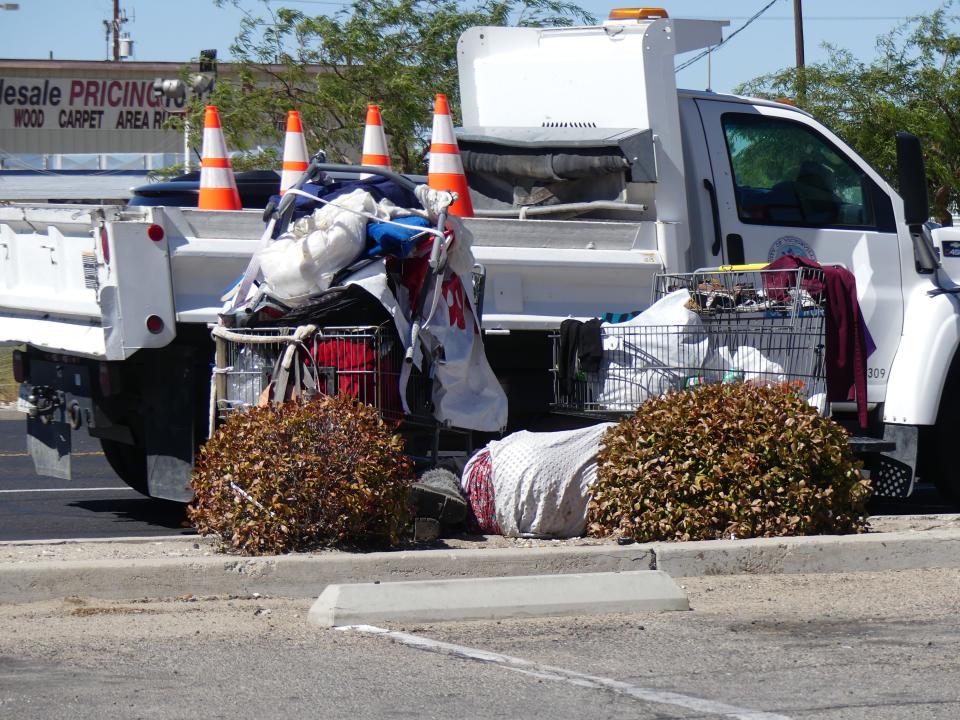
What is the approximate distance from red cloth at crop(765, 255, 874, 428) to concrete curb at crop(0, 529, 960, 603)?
3.88 ft

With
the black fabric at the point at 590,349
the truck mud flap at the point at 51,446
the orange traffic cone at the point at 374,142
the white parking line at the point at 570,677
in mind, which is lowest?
the white parking line at the point at 570,677

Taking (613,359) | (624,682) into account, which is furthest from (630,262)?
(624,682)

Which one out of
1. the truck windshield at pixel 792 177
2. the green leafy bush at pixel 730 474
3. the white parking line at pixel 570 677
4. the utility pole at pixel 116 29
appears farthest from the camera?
the utility pole at pixel 116 29

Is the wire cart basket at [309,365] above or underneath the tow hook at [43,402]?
above

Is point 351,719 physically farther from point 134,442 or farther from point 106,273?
point 134,442

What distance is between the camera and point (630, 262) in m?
8.30

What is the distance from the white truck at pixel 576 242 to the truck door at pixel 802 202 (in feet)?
0.04

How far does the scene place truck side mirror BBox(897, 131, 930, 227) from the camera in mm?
8195

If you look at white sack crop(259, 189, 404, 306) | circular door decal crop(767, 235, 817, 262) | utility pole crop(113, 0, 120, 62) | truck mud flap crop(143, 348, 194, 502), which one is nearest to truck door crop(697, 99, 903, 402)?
circular door decal crop(767, 235, 817, 262)

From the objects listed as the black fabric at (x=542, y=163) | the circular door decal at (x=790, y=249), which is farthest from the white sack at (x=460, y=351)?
the circular door decal at (x=790, y=249)

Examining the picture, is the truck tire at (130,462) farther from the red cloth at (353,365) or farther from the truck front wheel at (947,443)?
the truck front wheel at (947,443)

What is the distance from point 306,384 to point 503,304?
1482mm

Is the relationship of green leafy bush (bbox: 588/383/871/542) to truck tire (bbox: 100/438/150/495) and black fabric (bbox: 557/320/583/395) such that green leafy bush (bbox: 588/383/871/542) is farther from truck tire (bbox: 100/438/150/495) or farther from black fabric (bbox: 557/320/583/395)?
truck tire (bbox: 100/438/150/495)

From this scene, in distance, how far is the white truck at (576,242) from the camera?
774 cm
